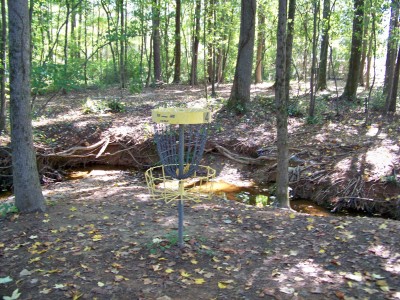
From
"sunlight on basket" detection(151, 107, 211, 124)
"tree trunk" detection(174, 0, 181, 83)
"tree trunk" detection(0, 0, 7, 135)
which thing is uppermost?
"tree trunk" detection(174, 0, 181, 83)

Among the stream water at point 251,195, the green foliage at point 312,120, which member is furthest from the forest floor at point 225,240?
the green foliage at point 312,120

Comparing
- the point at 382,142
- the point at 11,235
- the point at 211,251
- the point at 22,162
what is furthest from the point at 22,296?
the point at 382,142

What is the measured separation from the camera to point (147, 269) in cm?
393

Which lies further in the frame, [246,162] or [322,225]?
[246,162]

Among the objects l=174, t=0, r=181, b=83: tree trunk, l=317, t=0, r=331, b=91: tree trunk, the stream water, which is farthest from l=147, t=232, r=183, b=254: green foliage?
l=174, t=0, r=181, b=83: tree trunk

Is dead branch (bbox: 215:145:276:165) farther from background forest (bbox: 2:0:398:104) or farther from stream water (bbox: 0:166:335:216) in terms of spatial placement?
background forest (bbox: 2:0:398:104)

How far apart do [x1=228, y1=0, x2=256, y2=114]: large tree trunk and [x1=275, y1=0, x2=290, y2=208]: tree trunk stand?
5.89 meters

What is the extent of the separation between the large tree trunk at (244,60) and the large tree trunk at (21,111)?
817 centimetres

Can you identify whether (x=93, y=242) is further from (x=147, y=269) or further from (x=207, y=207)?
(x=207, y=207)

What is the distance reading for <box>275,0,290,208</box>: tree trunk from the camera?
19.9 feet

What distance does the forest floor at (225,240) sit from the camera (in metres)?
3.62

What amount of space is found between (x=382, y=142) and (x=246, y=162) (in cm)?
369

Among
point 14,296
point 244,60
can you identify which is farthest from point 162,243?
point 244,60

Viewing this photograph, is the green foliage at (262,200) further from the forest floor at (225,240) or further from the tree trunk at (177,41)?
the tree trunk at (177,41)
